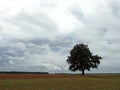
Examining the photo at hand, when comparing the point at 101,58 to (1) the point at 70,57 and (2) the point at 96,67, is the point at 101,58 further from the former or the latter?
(1) the point at 70,57

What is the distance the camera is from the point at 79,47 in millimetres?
112062

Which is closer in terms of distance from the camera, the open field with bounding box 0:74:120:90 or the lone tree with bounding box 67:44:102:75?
the open field with bounding box 0:74:120:90

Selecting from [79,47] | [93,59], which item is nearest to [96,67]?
[93,59]

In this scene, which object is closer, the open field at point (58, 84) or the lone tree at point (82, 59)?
the open field at point (58, 84)

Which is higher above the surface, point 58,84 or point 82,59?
point 82,59

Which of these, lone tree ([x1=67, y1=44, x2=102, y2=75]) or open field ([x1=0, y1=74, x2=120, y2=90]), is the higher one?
lone tree ([x1=67, y1=44, x2=102, y2=75])

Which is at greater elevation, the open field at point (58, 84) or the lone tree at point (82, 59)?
the lone tree at point (82, 59)

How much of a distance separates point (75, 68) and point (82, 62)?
4.24m

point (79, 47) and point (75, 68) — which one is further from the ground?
point (79, 47)

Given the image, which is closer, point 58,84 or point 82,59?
point 58,84

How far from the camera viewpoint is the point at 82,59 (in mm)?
108875

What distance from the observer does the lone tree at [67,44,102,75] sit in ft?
360

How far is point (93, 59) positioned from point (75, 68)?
26.3ft

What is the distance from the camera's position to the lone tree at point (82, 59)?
109750 millimetres
